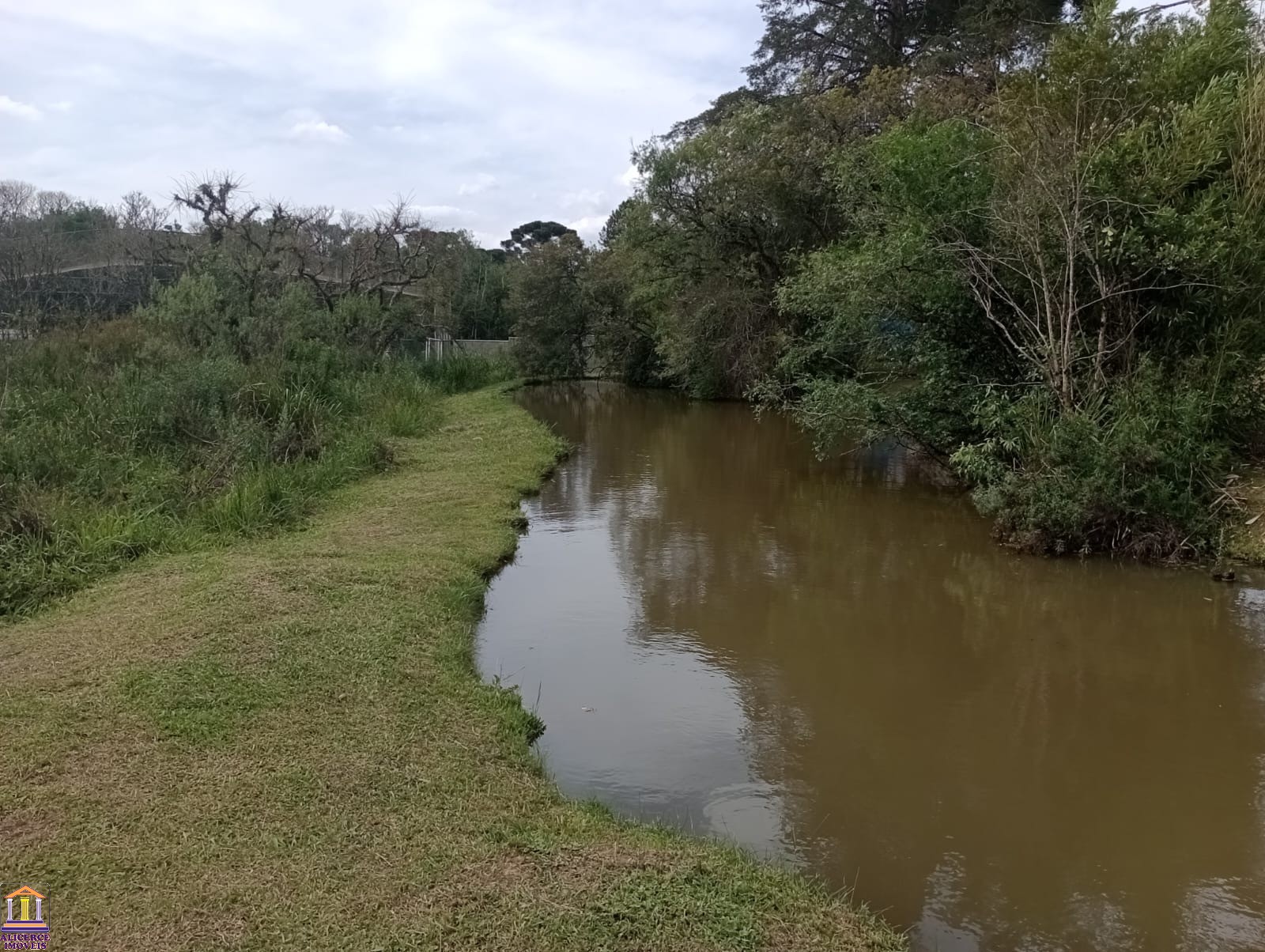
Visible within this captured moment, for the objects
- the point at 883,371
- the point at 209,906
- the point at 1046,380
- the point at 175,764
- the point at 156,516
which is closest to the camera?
the point at 209,906

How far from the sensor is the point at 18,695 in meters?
4.28

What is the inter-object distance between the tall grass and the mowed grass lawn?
92 cm

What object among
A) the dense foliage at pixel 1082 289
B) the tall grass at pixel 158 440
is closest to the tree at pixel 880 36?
the dense foliage at pixel 1082 289

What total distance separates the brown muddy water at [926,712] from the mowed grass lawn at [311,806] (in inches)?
18.0

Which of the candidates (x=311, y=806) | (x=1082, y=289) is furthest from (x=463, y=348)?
(x=311, y=806)

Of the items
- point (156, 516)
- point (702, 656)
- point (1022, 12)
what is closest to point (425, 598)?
point (702, 656)

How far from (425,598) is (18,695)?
2.35m

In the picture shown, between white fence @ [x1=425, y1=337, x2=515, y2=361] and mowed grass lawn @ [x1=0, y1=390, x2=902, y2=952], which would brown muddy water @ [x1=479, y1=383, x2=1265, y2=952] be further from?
white fence @ [x1=425, y1=337, x2=515, y2=361]

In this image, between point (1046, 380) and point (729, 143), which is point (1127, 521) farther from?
point (729, 143)

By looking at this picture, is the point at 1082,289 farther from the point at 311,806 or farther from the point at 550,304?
the point at 550,304

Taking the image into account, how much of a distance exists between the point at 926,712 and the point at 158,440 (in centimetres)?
792

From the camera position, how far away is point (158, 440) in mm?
9133

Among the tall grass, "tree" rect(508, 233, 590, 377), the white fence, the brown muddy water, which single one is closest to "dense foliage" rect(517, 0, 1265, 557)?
the brown muddy water

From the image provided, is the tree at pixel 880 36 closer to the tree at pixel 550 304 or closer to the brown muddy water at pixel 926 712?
the tree at pixel 550 304
